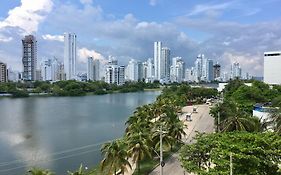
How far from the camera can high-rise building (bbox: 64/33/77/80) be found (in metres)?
173

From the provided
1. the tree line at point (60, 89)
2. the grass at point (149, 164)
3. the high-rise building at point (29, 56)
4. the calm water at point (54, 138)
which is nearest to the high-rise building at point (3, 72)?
the high-rise building at point (29, 56)

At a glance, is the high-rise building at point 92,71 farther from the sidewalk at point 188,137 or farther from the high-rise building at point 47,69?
the sidewalk at point 188,137

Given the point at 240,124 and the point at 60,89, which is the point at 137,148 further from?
the point at 60,89

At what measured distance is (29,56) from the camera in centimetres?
15425

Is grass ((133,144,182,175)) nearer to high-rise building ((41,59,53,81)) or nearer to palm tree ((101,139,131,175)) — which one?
palm tree ((101,139,131,175))

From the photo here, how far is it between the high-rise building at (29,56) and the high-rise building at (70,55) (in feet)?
69.6

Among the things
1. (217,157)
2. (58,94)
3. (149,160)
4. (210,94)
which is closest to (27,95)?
(58,94)

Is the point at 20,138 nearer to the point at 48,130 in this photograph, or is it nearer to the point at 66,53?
the point at 48,130

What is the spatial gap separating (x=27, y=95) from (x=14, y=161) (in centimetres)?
7571

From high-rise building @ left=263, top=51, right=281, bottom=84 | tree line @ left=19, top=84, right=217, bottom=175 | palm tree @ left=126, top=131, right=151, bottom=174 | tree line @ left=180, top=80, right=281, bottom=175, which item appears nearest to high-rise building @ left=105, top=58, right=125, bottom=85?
high-rise building @ left=263, top=51, right=281, bottom=84

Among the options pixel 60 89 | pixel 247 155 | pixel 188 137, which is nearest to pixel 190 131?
pixel 188 137

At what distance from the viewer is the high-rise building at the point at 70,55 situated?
173375 millimetres

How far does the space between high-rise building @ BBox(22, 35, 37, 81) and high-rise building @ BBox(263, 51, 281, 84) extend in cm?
10196

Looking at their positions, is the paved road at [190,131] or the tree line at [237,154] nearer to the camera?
the tree line at [237,154]
